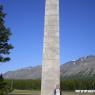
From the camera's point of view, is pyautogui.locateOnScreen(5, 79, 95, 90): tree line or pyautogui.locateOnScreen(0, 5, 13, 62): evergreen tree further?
pyautogui.locateOnScreen(5, 79, 95, 90): tree line

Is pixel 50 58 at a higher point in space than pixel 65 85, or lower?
lower

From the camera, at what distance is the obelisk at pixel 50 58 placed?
19391 millimetres

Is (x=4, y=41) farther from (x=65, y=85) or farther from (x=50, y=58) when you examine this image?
(x=65, y=85)

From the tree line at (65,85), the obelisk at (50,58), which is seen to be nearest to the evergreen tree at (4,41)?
the obelisk at (50,58)

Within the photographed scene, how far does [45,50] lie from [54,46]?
1.89 feet

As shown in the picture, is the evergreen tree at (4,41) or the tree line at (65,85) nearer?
the evergreen tree at (4,41)

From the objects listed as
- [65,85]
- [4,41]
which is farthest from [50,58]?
[65,85]

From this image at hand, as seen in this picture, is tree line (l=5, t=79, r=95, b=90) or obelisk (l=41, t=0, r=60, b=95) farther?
tree line (l=5, t=79, r=95, b=90)

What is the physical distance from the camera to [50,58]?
19547 millimetres

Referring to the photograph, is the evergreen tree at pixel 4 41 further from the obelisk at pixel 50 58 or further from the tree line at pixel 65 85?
the tree line at pixel 65 85

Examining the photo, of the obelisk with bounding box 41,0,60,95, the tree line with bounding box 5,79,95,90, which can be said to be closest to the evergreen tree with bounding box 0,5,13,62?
the obelisk with bounding box 41,0,60,95

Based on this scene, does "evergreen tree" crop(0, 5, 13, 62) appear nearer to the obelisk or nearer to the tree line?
the obelisk

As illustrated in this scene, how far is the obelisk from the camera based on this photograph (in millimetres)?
19391

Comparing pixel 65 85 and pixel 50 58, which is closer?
pixel 50 58
